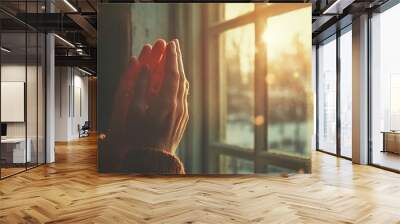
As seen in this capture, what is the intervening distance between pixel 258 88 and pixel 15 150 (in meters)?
5.02

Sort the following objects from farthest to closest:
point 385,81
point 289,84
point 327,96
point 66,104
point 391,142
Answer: point 66,104
point 327,96
point 391,142
point 385,81
point 289,84

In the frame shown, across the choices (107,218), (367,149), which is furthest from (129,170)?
(367,149)

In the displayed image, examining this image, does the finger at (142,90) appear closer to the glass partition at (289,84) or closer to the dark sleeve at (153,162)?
the dark sleeve at (153,162)

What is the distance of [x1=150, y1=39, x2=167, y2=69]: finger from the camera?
6.56 metres

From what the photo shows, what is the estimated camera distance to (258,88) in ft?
21.4

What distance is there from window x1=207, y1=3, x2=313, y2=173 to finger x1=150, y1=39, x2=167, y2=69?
833 millimetres

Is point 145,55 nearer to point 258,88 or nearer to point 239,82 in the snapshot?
point 239,82

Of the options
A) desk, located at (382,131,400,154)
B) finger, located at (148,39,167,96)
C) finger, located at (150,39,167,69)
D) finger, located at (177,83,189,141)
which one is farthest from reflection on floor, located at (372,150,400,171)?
finger, located at (150,39,167,69)

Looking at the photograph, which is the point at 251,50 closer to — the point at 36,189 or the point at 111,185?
the point at 111,185

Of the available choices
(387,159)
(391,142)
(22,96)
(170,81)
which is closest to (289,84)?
(170,81)

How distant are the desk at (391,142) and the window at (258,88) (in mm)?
3496

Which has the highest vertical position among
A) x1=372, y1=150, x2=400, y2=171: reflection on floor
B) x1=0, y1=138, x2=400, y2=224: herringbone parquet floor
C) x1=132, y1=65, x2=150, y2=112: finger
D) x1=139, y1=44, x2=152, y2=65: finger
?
x1=139, y1=44, x2=152, y2=65: finger

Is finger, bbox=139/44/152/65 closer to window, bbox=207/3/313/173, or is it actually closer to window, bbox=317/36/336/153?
window, bbox=207/3/313/173

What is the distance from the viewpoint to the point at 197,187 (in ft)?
18.5
